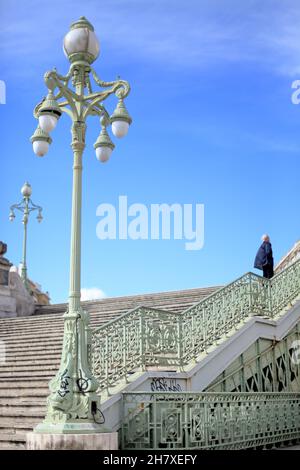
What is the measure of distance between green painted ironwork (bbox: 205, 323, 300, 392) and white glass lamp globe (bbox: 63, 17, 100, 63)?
6898 mm

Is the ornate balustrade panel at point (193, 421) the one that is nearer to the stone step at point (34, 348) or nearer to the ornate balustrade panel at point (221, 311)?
the ornate balustrade panel at point (221, 311)

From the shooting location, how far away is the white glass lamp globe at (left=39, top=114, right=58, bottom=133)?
32.4 ft

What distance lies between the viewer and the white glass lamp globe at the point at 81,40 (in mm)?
10430

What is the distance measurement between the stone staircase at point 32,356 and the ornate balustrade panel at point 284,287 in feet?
6.44

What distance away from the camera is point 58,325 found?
16.7 m

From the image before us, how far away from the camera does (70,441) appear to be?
9.09 metres

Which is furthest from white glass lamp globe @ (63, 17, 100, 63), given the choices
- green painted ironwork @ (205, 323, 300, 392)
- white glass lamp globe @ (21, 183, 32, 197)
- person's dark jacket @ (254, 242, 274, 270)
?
white glass lamp globe @ (21, 183, 32, 197)

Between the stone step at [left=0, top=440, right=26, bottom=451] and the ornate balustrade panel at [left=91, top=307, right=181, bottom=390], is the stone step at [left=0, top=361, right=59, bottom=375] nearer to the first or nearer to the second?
the ornate balustrade panel at [left=91, top=307, right=181, bottom=390]

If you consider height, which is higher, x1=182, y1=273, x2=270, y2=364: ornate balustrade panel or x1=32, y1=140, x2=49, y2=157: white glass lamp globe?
x1=32, y1=140, x2=49, y2=157: white glass lamp globe

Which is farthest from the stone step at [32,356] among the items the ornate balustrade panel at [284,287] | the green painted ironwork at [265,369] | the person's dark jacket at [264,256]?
the person's dark jacket at [264,256]

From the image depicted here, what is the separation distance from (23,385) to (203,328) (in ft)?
12.1

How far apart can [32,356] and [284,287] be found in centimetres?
667
